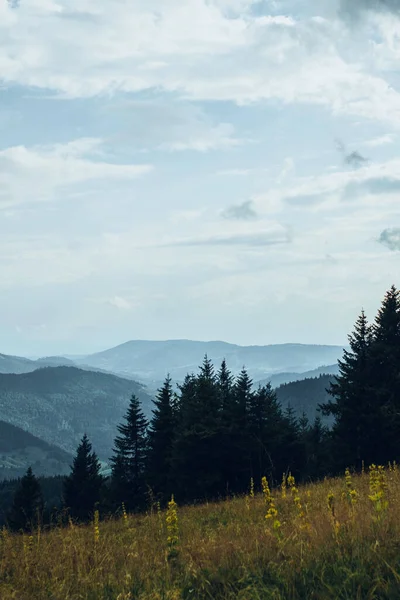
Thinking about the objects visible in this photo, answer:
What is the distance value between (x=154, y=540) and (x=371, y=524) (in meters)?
3.58

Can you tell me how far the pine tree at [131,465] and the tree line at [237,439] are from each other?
9 cm

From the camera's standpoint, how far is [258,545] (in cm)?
583

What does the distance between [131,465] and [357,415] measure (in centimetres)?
2421

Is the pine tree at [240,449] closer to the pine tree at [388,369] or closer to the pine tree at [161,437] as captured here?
the pine tree at [161,437]

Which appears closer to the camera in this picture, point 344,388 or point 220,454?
point 344,388

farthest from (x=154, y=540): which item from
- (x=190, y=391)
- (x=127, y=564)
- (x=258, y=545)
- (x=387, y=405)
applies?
(x=190, y=391)

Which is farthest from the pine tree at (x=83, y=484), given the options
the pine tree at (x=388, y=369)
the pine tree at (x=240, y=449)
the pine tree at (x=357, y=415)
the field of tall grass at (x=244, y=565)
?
the field of tall grass at (x=244, y=565)

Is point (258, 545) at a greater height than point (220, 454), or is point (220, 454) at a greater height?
point (258, 545)

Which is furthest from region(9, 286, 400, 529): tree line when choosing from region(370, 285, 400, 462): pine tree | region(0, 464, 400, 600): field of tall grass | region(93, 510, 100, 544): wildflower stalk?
region(0, 464, 400, 600): field of tall grass

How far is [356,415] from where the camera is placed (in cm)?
3697

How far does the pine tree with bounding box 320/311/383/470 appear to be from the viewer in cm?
3653

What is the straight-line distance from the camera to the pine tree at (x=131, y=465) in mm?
51219

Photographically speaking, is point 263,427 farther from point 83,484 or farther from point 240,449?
point 83,484

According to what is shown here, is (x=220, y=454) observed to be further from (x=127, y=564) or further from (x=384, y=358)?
(x=127, y=564)
